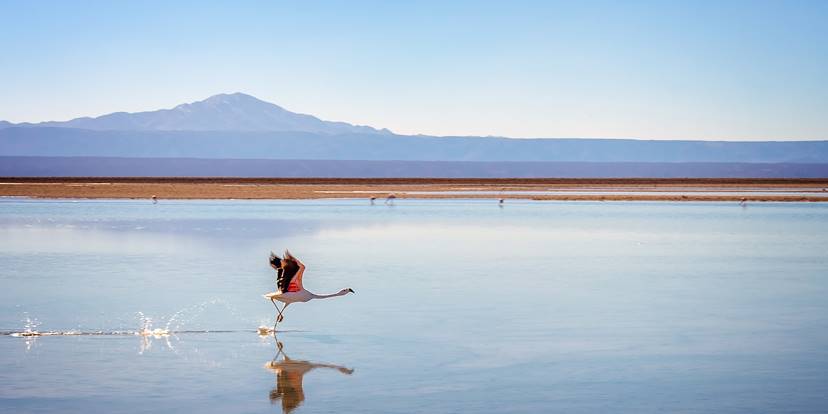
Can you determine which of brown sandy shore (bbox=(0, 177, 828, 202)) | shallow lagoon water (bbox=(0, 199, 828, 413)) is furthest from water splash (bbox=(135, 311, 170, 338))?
brown sandy shore (bbox=(0, 177, 828, 202))

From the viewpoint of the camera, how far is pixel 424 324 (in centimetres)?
1252

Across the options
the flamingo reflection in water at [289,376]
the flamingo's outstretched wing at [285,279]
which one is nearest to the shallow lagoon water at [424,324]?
the flamingo reflection in water at [289,376]

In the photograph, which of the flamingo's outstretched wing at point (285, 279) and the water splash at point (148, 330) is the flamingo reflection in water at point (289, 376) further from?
the water splash at point (148, 330)

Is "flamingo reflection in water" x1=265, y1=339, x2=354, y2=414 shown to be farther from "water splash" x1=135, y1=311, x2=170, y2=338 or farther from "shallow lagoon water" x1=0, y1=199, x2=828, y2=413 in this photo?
"water splash" x1=135, y1=311, x2=170, y2=338

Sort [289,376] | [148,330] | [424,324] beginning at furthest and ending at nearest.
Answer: [424,324]
[148,330]
[289,376]

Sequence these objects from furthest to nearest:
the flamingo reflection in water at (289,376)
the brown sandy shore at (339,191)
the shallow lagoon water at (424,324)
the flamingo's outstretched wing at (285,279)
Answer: the brown sandy shore at (339,191), the flamingo's outstretched wing at (285,279), the shallow lagoon water at (424,324), the flamingo reflection in water at (289,376)

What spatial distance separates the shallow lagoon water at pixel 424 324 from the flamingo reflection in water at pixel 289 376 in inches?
1.5

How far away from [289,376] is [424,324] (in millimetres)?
2942

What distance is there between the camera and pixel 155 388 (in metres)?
9.19

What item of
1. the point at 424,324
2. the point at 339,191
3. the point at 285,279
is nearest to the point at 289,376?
the point at 285,279

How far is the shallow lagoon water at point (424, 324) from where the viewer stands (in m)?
9.07

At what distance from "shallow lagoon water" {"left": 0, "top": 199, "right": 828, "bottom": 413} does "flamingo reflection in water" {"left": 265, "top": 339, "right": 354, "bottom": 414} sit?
0.04m

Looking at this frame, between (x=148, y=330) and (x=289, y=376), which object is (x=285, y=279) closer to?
(x=148, y=330)

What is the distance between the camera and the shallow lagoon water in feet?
29.8
